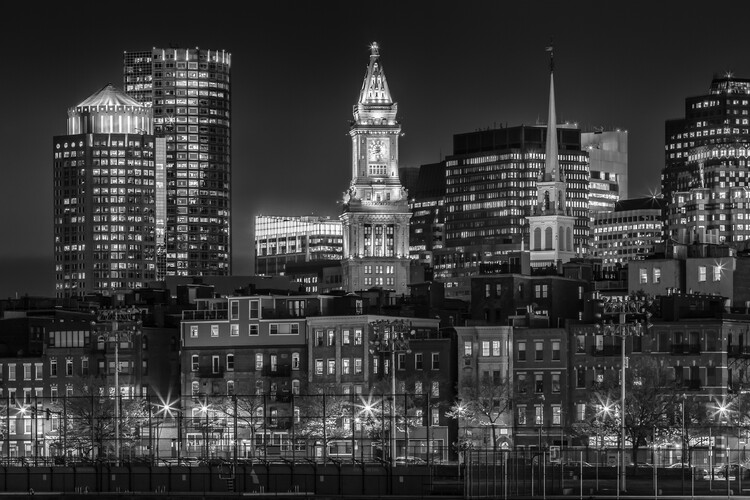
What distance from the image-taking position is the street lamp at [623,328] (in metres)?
157

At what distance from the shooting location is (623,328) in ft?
522

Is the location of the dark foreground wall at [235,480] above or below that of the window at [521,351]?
below

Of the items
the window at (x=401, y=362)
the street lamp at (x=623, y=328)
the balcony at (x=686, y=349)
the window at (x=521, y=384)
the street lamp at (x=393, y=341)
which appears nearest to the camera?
the street lamp at (x=623, y=328)

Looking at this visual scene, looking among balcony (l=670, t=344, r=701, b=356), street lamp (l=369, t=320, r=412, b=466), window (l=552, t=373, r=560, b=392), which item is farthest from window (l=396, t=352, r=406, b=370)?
balcony (l=670, t=344, r=701, b=356)

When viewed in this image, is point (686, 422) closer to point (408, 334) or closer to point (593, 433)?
point (593, 433)

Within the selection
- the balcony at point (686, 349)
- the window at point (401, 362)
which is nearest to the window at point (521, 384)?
the window at point (401, 362)

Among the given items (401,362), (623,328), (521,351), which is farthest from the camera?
(401,362)

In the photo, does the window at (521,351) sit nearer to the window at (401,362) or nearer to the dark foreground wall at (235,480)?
the window at (401,362)

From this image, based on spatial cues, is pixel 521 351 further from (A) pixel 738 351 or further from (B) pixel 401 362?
(A) pixel 738 351

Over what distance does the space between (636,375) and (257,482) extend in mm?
40940

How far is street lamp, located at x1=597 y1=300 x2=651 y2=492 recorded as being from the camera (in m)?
157

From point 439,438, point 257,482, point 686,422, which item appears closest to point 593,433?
point 686,422

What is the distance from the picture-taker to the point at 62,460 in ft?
525

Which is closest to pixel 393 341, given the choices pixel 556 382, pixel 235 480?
pixel 235 480
